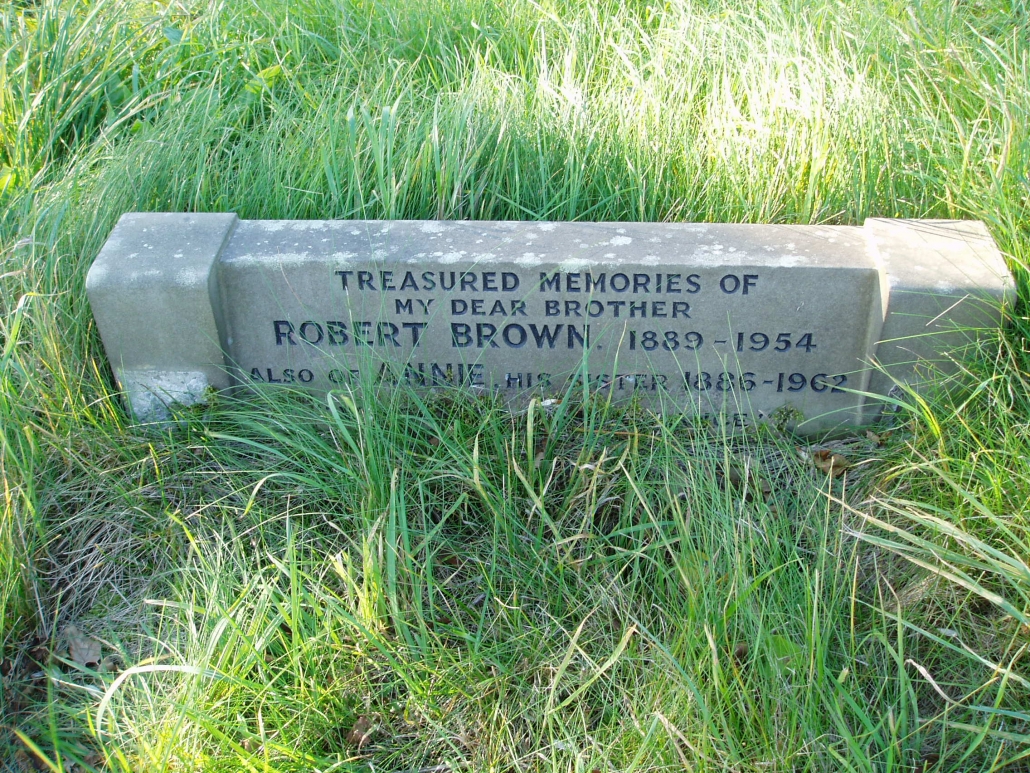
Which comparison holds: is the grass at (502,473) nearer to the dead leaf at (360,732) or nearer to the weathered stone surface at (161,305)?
the dead leaf at (360,732)

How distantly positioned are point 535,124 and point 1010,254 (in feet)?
5.42

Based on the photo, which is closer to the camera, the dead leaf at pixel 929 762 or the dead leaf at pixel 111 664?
the dead leaf at pixel 929 762

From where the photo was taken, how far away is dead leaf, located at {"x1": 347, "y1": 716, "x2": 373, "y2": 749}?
1919mm

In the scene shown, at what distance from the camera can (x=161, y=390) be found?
277cm

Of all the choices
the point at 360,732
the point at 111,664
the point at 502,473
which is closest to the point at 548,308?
the point at 502,473

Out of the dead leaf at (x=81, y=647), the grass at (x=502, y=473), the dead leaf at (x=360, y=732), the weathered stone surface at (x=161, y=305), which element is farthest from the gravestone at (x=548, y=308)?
the dead leaf at (x=360, y=732)

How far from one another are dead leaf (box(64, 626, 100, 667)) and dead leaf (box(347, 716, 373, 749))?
73 centimetres

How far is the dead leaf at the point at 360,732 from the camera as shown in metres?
1.92

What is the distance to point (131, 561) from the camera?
237 centimetres

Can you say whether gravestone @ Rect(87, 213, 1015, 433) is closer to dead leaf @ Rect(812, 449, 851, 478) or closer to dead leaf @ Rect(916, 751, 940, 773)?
dead leaf @ Rect(812, 449, 851, 478)

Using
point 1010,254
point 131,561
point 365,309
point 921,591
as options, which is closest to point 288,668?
point 131,561

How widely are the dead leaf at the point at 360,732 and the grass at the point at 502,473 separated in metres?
0.02

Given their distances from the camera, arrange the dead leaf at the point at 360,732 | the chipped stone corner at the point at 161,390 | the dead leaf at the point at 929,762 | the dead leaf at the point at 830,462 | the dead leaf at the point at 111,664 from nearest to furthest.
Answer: the dead leaf at the point at 929,762 < the dead leaf at the point at 360,732 < the dead leaf at the point at 111,664 < the dead leaf at the point at 830,462 < the chipped stone corner at the point at 161,390

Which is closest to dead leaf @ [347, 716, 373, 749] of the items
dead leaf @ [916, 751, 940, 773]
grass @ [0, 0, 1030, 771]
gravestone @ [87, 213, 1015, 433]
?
grass @ [0, 0, 1030, 771]
